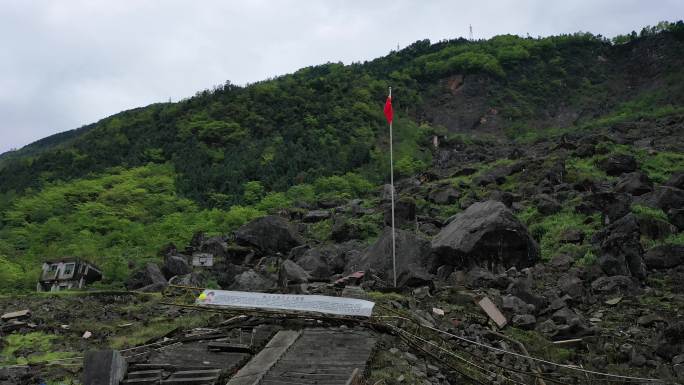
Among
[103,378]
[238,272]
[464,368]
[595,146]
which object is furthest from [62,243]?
[595,146]

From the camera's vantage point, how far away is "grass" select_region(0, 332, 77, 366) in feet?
30.5

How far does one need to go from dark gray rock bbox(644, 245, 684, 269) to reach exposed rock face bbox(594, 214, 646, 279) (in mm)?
250

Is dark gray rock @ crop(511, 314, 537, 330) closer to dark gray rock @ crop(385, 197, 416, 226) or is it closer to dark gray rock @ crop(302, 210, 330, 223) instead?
dark gray rock @ crop(385, 197, 416, 226)

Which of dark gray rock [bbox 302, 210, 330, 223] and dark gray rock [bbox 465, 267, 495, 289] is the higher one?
dark gray rock [bbox 302, 210, 330, 223]

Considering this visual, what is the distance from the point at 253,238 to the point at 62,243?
1066 centimetres

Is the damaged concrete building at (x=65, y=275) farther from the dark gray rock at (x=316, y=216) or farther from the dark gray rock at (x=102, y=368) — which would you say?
the dark gray rock at (x=102, y=368)

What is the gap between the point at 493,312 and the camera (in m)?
9.88

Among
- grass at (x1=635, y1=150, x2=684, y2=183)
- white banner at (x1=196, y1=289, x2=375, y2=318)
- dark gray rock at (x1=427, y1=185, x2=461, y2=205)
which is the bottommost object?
white banner at (x1=196, y1=289, x2=375, y2=318)

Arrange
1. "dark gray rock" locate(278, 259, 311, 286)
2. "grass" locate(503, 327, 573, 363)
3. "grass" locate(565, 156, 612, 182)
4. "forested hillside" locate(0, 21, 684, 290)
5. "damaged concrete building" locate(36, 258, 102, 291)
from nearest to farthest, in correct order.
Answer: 1. "grass" locate(503, 327, 573, 363)
2. "dark gray rock" locate(278, 259, 311, 286)
3. "damaged concrete building" locate(36, 258, 102, 291)
4. "grass" locate(565, 156, 612, 182)
5. "forested hillside" locate(0, 21, 684, 290)

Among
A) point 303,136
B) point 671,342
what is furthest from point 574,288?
point 303,136

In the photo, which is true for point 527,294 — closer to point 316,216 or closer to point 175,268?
point 175,268

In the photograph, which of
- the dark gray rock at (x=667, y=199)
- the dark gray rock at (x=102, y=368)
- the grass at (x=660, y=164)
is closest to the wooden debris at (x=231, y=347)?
the dark gray rock at (x=102, y=368)

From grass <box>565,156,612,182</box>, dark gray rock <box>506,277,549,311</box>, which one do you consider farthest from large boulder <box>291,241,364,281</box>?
grass <box>565,156,612,182</box>

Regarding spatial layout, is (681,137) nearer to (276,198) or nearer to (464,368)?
(276,198)
